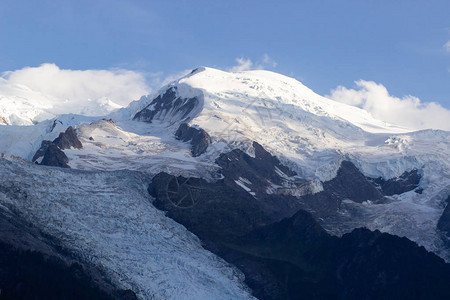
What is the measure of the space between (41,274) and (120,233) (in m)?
29.1

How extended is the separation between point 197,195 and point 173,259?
4408 cm

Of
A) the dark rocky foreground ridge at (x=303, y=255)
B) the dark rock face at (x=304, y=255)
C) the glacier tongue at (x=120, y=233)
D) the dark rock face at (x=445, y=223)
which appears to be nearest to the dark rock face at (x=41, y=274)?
the glacier tongue at (x=120, y=233)

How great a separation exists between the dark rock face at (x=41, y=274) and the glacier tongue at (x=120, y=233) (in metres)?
5.21

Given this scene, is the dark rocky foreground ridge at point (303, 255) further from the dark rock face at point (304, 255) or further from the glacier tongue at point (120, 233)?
the glacier tongue at point (120, 233)

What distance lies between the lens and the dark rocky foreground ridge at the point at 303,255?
144000 millimetres

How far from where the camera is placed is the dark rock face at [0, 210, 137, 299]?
113188mm

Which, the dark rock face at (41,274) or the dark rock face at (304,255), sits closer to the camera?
the dark rock face at (41,274)

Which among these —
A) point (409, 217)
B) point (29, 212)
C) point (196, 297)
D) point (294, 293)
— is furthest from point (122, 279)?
point (409, 217)

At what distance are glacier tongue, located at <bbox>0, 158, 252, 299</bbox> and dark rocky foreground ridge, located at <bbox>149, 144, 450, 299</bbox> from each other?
18.9 feet

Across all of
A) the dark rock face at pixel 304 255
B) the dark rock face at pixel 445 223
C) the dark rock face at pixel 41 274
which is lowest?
the dark rock face at pixel 41 274

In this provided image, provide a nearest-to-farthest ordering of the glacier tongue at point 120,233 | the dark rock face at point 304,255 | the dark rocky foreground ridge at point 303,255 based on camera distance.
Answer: the glacier tongue at point 120,233 → the dark rocky foreground ridge at point 303,255 → the dark rock face at point 304,255

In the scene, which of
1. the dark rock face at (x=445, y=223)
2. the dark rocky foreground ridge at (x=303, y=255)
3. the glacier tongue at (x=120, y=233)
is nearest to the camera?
the glacier tongue at (x=120, y=233)

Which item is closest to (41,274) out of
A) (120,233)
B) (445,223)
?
(120,233)

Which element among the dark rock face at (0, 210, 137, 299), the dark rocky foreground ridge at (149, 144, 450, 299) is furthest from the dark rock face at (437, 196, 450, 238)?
the dark rock face at (0, 210, 137, 299)
